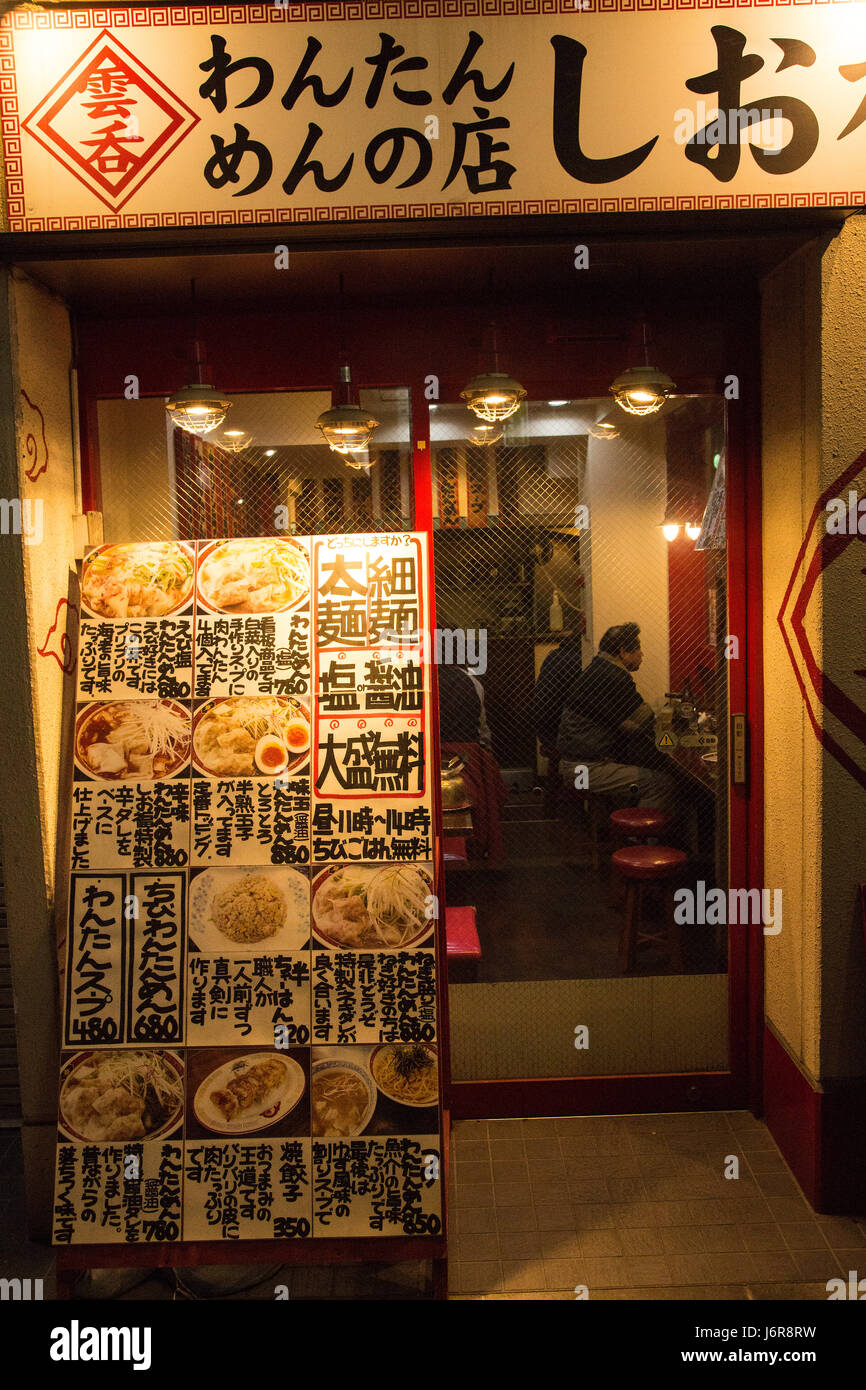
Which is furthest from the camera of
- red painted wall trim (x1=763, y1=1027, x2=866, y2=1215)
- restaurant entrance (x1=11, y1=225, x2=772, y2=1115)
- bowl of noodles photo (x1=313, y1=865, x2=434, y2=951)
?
restaurant entrance (x1=11, y1=225, x2=772, y2=1115)

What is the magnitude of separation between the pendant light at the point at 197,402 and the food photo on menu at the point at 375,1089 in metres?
2.76

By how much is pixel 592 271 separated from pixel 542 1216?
4229mm

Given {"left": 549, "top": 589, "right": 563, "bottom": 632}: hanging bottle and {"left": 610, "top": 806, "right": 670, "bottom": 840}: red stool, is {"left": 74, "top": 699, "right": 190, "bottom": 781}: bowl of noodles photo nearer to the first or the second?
{"left": 549, "top": 589, "right": 563, "bottom": 632}: hanging bottle

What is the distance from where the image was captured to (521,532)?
4586mm

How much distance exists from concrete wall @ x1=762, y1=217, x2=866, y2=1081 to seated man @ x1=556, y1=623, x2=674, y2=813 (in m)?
0.67

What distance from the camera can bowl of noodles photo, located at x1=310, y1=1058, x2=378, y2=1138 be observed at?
3.52 meters

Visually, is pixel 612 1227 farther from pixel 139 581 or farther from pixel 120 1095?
pixel 139 581

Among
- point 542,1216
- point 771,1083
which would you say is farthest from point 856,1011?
point 542,1216

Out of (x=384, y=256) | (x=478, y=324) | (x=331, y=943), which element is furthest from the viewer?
(x=478, y=324)

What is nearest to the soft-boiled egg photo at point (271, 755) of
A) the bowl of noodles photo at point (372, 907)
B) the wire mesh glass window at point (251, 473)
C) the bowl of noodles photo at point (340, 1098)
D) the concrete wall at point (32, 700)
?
the bowl of noodles photo at point (372, 907)

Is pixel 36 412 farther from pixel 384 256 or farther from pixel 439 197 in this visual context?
pixel 439 197

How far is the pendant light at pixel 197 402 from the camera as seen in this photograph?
405 cm

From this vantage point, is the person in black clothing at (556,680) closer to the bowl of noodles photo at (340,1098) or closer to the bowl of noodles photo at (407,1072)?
the bowl of noodles photo at (407,1072)

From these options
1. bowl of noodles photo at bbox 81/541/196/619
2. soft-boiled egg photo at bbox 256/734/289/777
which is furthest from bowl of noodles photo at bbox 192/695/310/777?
bowl of noodles photo at bbox 81/541/196/619
